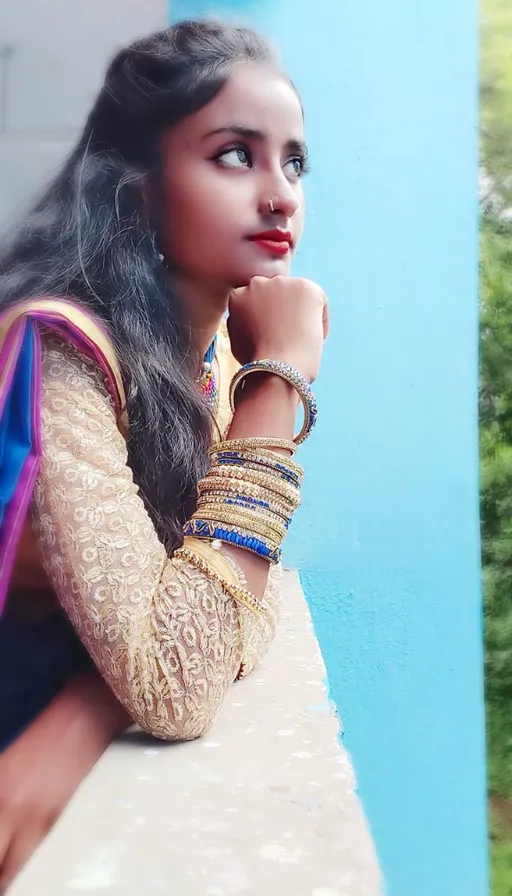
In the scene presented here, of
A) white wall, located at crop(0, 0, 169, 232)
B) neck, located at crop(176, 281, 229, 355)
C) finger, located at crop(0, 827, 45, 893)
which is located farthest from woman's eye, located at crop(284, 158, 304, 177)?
finger, located at crop(0, 827, 45, 893)

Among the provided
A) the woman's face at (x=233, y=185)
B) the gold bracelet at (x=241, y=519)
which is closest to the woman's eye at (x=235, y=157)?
the woman's face at (x=233, y=185)

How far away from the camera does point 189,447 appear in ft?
2.31

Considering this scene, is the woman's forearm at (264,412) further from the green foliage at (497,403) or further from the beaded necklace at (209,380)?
the green foliage at (497,403)

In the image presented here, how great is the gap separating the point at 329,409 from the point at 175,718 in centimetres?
64

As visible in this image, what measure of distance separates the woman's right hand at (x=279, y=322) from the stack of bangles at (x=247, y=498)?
0.29 ft

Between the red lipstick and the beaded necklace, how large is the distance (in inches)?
5.3

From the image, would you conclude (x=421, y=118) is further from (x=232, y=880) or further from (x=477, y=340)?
(x=232, y=880)

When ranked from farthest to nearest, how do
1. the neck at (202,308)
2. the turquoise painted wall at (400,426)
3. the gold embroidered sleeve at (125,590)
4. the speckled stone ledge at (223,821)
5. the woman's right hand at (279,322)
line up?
the turquoise painted wall at (400,426) < the neck at (202,308) < the woman's right hand at (279,322) < the gold embroidered sleeve at (125,590) < the speckled stone ledge at (223,821)

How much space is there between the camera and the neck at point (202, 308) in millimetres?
743

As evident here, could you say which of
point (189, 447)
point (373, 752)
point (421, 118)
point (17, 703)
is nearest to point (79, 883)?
point (17, 703)

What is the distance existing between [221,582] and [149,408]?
18cm

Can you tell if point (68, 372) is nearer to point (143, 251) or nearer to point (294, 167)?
point (143, 251)

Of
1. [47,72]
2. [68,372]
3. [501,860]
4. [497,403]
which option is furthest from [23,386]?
[501,860]

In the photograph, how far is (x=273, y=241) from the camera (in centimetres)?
72
